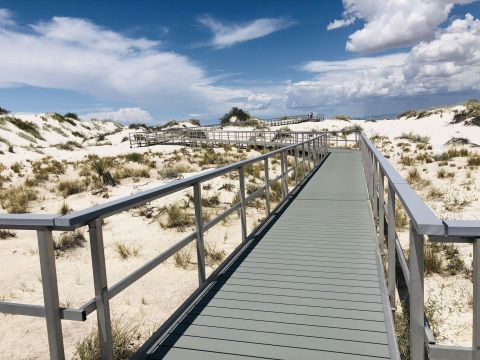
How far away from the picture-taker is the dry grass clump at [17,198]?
11383mm

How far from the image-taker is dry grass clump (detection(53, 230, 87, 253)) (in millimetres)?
8070

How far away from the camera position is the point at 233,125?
50219 millimetres

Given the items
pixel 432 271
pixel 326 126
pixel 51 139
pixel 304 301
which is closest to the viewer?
pixel 304 301

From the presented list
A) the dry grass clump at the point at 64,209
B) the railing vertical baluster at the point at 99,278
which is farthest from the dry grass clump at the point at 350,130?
the railing vertical baluster at the point at 99,278

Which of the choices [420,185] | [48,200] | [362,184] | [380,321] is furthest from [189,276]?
[420,185]

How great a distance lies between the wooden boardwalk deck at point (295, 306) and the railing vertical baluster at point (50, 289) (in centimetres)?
82

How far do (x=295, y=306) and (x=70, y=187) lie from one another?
12.0 metres

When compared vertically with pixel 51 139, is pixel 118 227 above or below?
below

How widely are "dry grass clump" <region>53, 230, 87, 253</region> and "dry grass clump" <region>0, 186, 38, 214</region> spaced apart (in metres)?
3.64

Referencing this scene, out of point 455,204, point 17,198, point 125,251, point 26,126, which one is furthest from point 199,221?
point 26,126

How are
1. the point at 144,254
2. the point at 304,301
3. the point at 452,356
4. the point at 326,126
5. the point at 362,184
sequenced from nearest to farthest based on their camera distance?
1. the point at 452,356
2. the point at 304,301
3. the point at 144,254
4. the point at 362,184
5. the point at 326,126

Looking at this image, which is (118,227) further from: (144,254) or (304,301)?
(304,301)

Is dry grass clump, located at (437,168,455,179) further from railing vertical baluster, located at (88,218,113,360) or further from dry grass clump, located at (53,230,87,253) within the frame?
railing vertical baluster, located at (88,218,113,360)

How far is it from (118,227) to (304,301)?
6740 mm
